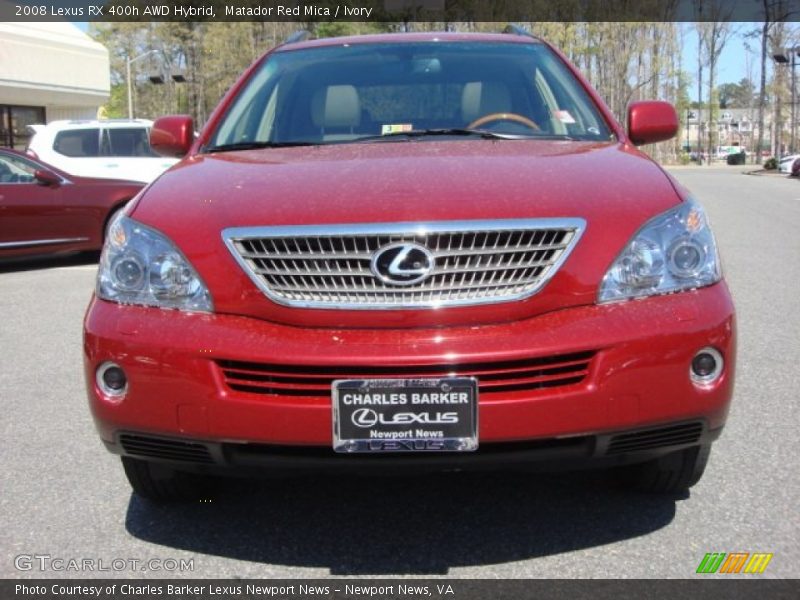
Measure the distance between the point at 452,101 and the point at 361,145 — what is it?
64 cm

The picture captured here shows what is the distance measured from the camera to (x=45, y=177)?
34.6 feet

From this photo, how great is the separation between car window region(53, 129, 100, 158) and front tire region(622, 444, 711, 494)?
13199 mm

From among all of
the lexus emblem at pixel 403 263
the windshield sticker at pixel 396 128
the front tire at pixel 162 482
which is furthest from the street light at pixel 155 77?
the lexus emblem at pixel 403 263

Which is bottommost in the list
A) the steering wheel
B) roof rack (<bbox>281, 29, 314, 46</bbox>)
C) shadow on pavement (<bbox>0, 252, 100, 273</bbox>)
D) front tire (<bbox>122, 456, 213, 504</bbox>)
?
shadow on pavement (<bbox>0, 252, 100, 273</bbox>)

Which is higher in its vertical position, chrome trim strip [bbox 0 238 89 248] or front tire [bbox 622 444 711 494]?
front tire [bbox 622 444 711 494]

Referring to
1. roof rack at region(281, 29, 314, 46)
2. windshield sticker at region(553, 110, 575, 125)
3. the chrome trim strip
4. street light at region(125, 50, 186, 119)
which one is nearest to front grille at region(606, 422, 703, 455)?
windshield sticker at region(553, 110, 575, 125)

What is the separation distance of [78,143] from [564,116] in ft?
41.0

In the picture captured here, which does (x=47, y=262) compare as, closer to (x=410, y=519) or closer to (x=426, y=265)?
(x=410, y=519)

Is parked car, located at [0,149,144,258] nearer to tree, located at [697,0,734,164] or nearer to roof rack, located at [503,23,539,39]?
roof rack, located at [503,23,539,39]

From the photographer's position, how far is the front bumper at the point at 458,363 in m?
2.52

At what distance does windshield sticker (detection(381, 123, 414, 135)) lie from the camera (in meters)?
3.77

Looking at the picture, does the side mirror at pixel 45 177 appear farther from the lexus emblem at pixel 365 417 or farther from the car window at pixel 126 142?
the lexus emblem at pixel 365 417

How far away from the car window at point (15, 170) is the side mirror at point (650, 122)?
324 inches

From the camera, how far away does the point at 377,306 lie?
262 cm
